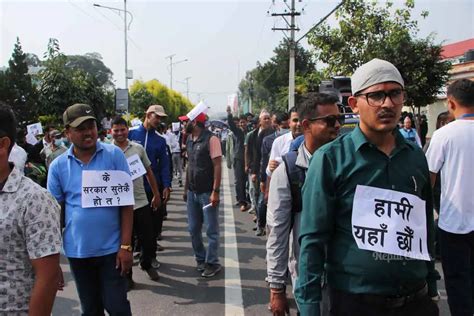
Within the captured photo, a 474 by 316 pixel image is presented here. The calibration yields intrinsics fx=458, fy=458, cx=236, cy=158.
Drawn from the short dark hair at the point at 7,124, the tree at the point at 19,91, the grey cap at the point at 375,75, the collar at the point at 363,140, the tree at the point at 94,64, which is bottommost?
the collar at the point at 363,140

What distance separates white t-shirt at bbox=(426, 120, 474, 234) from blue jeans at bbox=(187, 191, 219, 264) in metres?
2.72

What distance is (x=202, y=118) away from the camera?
5.53 m

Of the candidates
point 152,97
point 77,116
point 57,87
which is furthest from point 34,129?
point 152,97

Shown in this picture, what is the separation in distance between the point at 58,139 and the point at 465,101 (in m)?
8.30

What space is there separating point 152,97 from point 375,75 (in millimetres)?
41078

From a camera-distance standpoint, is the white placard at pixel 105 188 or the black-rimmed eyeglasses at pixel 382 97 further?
the white placard at pixel 105 188

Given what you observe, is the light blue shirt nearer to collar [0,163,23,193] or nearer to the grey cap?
collar [0,163,23,193]

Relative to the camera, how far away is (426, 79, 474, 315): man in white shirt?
3342 mm

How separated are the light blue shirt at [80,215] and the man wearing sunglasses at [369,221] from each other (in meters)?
1.71

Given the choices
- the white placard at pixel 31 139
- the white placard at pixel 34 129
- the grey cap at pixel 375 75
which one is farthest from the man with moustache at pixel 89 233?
the white placard at pixel 34 129

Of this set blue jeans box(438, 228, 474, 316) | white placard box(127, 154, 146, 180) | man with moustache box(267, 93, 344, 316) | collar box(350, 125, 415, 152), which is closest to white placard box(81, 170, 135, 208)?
man with moustache box(267, 93, 344, 316)

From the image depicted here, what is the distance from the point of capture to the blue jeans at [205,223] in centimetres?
545

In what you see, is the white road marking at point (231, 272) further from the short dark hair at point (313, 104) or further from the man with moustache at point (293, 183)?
the short dark hair at point (313, 104)

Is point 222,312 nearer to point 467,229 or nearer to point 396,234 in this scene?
point 467,229
